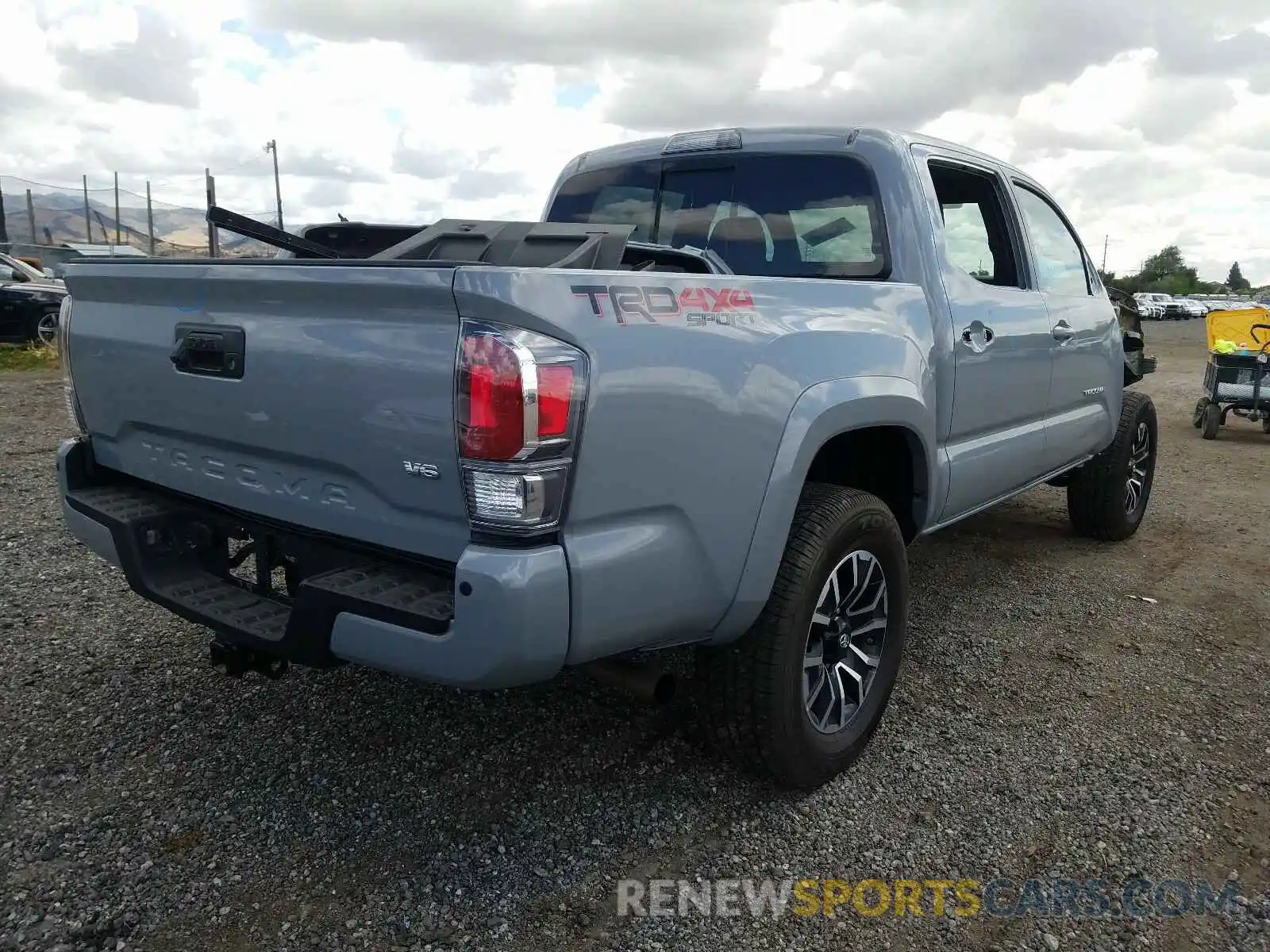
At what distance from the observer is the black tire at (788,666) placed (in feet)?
8.29

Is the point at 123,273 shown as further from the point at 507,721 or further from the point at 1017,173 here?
the point at 1017,173

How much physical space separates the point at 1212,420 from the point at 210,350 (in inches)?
411

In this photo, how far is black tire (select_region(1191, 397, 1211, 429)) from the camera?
34.5 ft

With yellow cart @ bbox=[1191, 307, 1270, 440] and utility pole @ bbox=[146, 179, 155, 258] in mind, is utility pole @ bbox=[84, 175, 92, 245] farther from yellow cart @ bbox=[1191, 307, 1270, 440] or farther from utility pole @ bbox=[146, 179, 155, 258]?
yellow cart @ bbox=[1191, 307, 1270, 440]

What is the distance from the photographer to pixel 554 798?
2.77m

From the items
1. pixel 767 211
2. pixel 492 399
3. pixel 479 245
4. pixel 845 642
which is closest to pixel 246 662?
pixel 492 399

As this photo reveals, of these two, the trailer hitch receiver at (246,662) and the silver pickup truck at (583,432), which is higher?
the silver pickup truck at (583,432)

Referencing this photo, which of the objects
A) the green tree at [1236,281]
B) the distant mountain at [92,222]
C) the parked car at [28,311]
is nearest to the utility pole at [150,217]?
the distant mountain at [92,222]

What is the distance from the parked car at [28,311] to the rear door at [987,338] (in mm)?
13832

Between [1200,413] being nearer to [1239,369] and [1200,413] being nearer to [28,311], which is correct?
[1239,369]

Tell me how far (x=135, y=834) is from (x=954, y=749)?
2402 millimetres

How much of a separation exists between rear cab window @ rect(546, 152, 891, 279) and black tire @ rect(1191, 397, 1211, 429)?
880 cm

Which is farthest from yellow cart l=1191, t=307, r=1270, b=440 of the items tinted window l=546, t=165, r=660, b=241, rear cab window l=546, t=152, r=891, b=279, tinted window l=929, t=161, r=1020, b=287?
tinted window l=546, t=165, r=660, b=241

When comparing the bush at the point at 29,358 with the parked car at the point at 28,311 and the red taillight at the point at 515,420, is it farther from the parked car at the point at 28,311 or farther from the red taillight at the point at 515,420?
the red taillight at the point at 515,420
